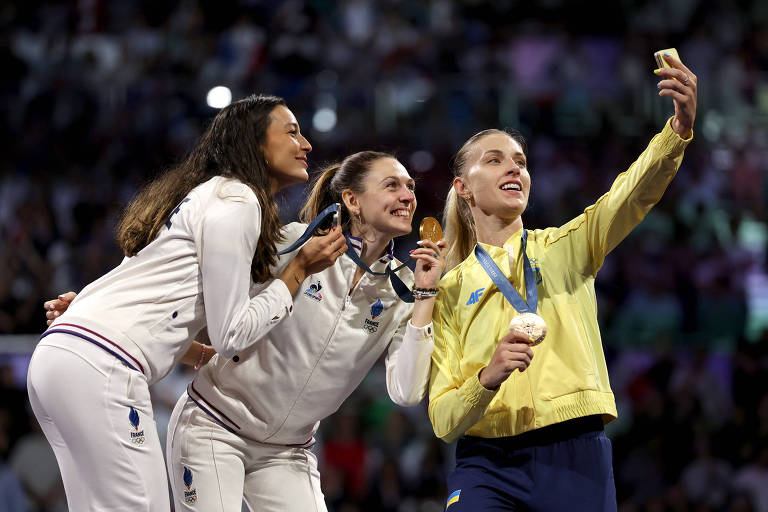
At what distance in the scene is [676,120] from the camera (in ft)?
10.4

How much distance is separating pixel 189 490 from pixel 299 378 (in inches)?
23.1

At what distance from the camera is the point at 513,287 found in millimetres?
3418

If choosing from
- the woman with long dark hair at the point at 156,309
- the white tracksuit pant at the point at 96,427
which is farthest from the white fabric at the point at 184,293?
the white tracksuit pant at the point at 96,427

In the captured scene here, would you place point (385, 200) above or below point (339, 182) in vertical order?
below

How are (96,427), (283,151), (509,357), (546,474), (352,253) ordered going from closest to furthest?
(96,427), (509,357), (546,474), (283,151), (352,253)

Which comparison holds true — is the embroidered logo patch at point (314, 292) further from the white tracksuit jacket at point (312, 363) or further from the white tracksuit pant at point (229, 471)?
the white tracksuit pant at point (229, 471)

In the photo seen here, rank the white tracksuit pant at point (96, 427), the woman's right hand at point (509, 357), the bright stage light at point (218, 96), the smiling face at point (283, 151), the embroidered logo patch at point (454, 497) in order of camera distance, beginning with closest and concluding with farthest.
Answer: the white tracksuit pant at point (96, 427), the woman's right hand at point (509, 357), the embroidered logo patch at point (454, 497), the smiling face at point (283, 151), the bright stage light at point (218, 96)

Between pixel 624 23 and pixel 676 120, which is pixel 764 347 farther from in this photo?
pixel 676 120

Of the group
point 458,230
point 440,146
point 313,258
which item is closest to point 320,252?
point 313,258

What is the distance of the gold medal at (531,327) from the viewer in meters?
3.13

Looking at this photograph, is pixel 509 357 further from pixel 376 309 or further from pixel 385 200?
pixel 385 200

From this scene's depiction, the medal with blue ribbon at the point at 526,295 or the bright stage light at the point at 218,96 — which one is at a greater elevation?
the bright stage light at the point at 218,96

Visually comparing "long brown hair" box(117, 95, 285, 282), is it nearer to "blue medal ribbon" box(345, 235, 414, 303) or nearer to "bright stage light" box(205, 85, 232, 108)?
"blue medal ribbon" box(345, 235, 414, 303)

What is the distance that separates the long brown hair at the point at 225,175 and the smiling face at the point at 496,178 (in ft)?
2.68
